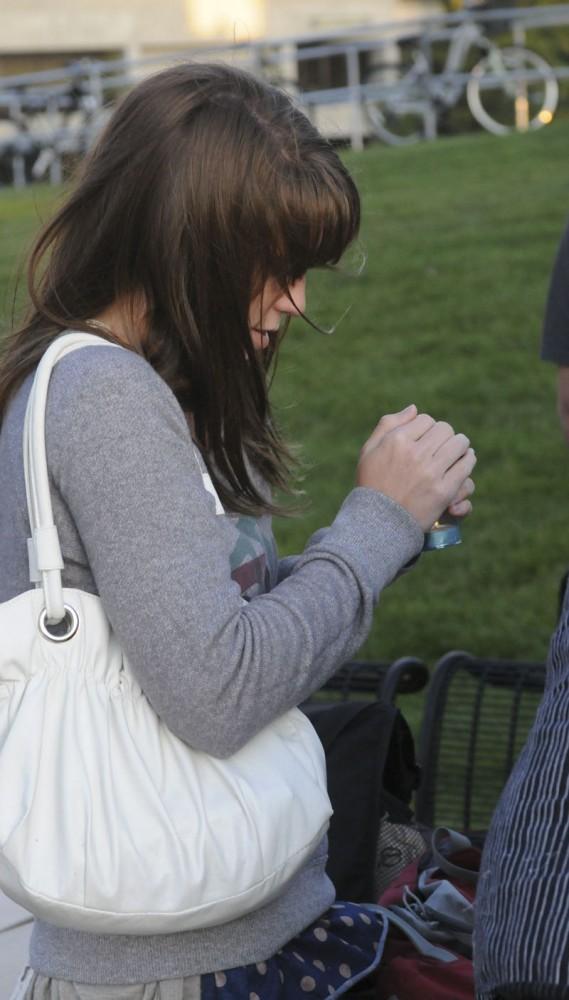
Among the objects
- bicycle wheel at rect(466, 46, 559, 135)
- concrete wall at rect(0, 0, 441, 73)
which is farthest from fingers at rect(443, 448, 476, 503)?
concrete wall at rect(0, 0, 441, 73)

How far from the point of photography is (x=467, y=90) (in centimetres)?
1336

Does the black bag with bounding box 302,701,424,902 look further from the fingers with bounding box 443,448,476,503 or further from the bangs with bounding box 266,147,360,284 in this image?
the bangs with bounding box 266,147,360,284

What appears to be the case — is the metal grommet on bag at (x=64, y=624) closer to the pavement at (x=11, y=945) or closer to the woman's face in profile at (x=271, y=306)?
the woman's face in profile at (x=271, y=306)

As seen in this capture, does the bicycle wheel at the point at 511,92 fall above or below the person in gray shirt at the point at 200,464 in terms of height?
below

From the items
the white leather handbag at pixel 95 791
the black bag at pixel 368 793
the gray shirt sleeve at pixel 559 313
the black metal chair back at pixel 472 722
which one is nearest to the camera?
the white leather handbag at pixel 95 791

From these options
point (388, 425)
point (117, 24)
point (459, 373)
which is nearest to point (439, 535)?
point (388, 425)

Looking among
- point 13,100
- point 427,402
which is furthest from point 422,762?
point 13,100

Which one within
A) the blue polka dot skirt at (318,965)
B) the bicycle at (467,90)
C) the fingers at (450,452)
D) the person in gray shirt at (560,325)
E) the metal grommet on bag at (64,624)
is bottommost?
the bicycle at (467,90)

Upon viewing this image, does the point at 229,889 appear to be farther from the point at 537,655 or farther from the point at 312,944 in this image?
the point at 537,655

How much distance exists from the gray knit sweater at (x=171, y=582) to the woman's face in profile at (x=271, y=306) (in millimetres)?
181

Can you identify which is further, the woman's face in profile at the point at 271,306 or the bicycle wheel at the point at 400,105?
the bicycle wheel at the point at 400,105

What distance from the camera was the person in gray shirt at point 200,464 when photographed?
60.7 inches

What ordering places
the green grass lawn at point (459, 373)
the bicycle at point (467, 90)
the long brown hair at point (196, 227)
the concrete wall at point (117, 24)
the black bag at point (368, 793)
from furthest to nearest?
the concrete wall at point (117, 24) → the bicycle at point (467, 90) → the green grass lawn at point (459, 373) → the black bag at point (368, 793) → the long brown hair at point (196, 227)

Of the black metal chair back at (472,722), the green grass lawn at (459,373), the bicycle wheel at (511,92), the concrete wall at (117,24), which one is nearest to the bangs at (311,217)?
the black metal chair back at (472,722)
